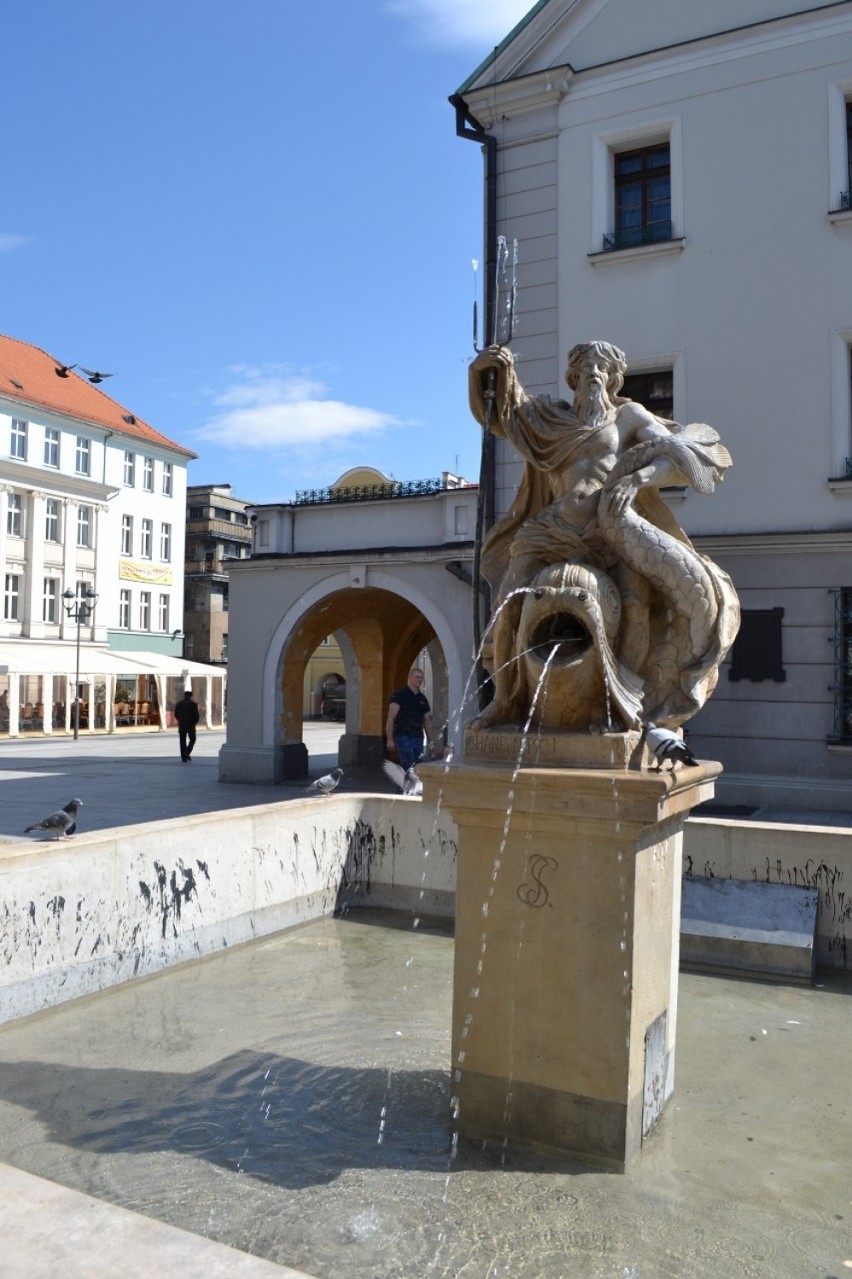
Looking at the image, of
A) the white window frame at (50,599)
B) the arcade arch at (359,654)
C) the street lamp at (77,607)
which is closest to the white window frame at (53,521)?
the white window frame at (50,599)

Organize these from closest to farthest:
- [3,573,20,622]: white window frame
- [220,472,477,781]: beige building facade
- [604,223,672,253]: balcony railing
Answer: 1. [604,223,672,253]: balcony railing
2. [220,472,477,781]: beige building facade
3. [3,573,20,622]: white window frame

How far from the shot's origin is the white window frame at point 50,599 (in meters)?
40.8

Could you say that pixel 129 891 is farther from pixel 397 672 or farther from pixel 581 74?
pixel 397 672

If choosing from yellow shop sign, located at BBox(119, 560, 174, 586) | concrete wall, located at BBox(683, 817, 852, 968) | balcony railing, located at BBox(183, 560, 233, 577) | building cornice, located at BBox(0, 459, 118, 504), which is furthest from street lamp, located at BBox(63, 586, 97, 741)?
concrete wall, located at BBox(683, 817, 852, 968)

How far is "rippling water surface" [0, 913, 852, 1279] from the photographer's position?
3.17m

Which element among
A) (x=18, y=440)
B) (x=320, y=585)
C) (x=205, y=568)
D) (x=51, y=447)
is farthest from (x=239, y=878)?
(x=205, y=568)

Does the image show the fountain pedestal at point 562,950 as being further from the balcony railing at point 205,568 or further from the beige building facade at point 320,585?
A: the balcony railing at point 205,568

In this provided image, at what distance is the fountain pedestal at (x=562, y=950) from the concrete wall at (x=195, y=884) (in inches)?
95.6

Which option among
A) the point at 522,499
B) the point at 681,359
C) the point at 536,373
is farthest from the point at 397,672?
the point at 522,499

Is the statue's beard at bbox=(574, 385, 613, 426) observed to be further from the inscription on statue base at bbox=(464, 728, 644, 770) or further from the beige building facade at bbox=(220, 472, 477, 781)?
the beige building facade at bbox=(220, 472, 477, 781)

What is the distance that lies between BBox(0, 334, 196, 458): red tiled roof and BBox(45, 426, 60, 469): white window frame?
0.81 meters

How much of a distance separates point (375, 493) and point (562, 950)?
481 inches

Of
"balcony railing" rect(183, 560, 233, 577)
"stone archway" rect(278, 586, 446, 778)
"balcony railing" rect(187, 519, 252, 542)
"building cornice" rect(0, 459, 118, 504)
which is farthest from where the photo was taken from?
"balcony railing" rect(187, 519, 252, 542)

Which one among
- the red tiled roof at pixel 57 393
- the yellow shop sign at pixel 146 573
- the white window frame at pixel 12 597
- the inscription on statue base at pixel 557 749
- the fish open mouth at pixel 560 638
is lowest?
the inscription on statue base at pixel 557 749
